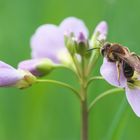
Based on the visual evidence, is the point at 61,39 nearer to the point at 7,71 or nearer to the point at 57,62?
the point at 57,62

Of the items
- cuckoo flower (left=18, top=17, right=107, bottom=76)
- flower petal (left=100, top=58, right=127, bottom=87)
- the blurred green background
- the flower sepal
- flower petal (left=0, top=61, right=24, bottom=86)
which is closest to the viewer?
flower petal (left=100, top=58, right=127, bottom=87)

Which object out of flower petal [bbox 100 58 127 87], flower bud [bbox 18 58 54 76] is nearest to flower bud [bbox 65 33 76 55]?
flower bud [bbox 18 58 54 76]

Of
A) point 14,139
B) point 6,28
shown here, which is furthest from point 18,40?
point 14,139

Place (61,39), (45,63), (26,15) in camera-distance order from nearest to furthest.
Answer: (45,63) < (61,39) < (26,15)

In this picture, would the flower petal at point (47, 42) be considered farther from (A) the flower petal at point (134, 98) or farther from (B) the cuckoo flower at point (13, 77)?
(A) the flower petal at point (134, 98)

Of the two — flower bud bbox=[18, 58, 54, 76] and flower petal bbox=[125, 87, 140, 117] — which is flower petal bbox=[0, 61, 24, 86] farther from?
flower petal bbox=[125, 87, 140, 117]
